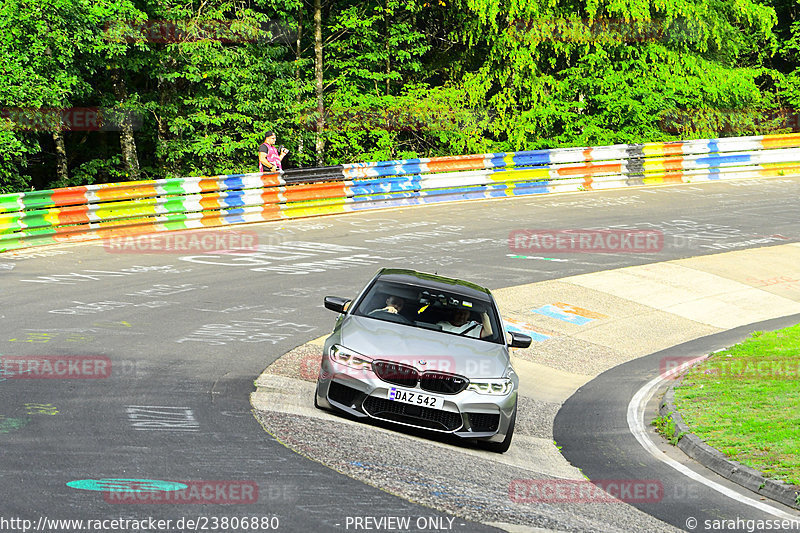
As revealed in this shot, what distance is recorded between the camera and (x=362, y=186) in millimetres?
24547

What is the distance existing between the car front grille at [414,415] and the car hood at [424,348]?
396mm

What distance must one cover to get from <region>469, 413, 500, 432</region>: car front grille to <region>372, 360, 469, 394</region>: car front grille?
0.32 metres

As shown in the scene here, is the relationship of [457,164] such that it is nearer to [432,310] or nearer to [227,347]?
[227,347]

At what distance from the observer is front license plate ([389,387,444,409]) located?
8969 millimetres

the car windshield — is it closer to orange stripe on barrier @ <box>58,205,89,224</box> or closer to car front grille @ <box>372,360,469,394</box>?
car front grille @ <box>372,360,469,394</box>

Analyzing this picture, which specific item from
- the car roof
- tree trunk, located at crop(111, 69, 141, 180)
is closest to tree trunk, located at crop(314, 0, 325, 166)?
tree trunk, located at crop(111, 69, 141, 180)

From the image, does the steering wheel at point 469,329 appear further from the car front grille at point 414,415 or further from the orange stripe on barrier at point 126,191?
the orange stripe on barrier at point 126,191

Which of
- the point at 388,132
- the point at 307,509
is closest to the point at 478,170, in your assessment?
the point at 388,132

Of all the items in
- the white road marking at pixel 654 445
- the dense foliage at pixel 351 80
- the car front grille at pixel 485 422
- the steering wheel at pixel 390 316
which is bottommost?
the white road marking at pixel 654 445

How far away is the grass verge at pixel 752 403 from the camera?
938cm
